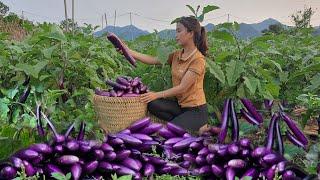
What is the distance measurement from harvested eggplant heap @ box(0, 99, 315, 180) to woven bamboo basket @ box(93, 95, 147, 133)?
0.31m

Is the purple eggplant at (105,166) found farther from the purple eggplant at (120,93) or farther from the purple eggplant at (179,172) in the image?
the purple eggplant at (120,93)

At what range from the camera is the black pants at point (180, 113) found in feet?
9.72

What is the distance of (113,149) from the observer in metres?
2.19

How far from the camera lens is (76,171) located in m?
1.92

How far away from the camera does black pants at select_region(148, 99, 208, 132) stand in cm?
296

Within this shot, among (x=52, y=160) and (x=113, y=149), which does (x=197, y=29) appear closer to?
(x=113, y=149)

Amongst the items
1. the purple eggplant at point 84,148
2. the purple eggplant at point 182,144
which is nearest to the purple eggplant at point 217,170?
the purple eggplant at point 182,144

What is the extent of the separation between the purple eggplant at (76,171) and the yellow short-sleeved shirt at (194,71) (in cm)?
116

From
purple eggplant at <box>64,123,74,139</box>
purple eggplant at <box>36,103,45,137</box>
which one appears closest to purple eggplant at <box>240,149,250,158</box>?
purple eggplant at <box>64,123,74,139</box>

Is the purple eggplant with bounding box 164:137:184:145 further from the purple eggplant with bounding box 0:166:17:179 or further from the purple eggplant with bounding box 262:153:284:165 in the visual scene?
the purple eggplant with bounding box 0:166:17:179

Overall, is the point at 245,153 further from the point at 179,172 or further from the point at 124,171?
the point at 124,171

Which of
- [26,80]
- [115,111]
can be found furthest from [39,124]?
[26,80]

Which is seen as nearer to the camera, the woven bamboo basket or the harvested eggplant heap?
the harvested eggplant heap

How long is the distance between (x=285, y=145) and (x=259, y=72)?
2.48 feet
